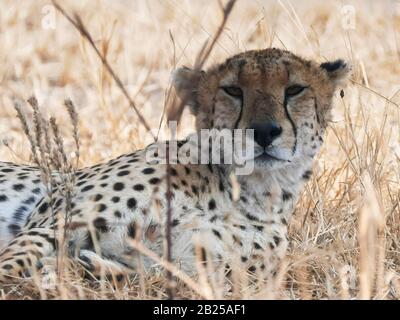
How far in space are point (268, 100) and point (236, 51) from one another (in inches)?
40.5

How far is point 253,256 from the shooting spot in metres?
3.59

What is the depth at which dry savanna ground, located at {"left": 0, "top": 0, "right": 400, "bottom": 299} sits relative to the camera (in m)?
3.31

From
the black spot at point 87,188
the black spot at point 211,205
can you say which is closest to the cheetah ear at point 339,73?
the black spot at point 211,205

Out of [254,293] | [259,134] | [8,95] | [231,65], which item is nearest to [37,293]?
[254,293]

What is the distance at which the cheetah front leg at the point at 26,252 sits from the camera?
327 centimetres

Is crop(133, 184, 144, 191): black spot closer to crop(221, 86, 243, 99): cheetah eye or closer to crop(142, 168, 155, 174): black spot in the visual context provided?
crop(142, 168, 155, 174): black spot

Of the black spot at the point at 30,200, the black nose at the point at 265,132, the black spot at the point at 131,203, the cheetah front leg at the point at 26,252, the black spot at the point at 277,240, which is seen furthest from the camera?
the black spot at the point at 30,200

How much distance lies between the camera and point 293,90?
376 centimetres

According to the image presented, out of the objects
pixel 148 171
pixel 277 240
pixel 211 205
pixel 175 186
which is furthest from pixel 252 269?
pixel 148 171

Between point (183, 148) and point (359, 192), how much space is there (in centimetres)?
74

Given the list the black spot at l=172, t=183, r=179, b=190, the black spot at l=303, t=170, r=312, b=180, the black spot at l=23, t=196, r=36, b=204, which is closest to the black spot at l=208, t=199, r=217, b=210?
the black spot at l=172, t=183, r=179, b=190

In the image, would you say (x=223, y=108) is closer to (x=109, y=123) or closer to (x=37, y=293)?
(x=37, y=293)

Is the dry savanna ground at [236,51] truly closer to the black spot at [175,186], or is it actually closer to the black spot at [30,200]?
the black spot at [30,200]

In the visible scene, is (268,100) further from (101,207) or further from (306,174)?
(101,207)
